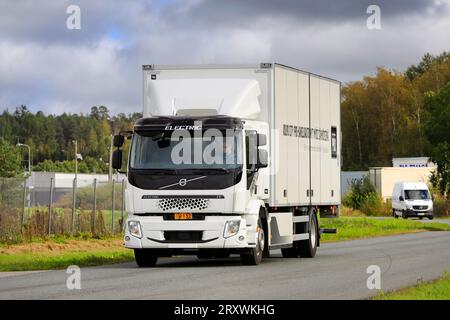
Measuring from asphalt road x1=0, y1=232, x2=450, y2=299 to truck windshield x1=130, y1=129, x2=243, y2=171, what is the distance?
2.06 meters

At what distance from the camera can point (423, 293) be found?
1572 centimetres

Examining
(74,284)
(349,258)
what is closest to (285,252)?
(349,258)

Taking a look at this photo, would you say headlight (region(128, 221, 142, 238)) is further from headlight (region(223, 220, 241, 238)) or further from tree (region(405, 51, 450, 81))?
tree (region(405, 51, 450, 81))

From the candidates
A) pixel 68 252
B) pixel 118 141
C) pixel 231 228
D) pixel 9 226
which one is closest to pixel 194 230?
pixel 231 228

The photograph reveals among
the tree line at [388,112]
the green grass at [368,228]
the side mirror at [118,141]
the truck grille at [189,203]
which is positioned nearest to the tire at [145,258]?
the truck grille at [189,203]

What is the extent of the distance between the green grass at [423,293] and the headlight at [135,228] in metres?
6.57

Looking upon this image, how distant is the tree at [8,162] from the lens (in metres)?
91.5

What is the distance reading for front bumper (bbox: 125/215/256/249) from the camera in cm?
2184

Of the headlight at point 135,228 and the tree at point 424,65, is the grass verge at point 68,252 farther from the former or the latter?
the tree at point 424,65

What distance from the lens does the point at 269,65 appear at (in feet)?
77.9

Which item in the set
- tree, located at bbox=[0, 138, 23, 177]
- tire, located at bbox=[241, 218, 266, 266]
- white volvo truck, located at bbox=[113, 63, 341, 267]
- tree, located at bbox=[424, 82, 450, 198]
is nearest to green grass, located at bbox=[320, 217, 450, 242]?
white volvo truck, located at bbox=[113, 63, 341, 267]

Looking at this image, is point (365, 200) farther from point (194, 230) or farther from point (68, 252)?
point (194, 230)
